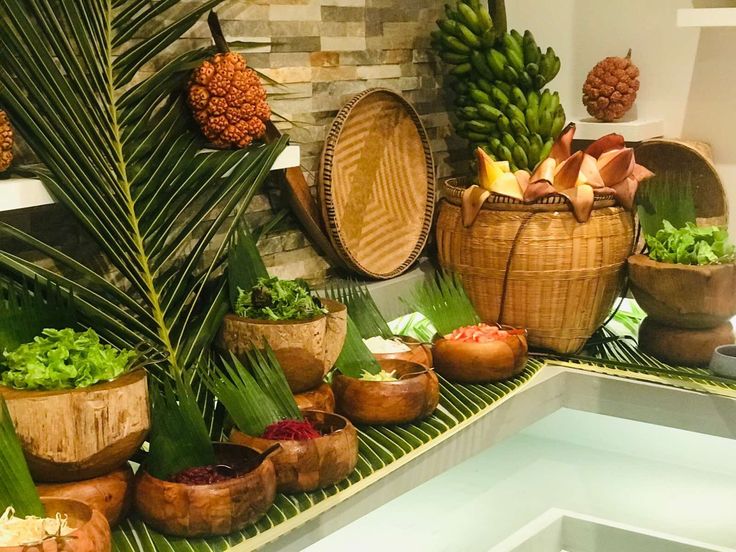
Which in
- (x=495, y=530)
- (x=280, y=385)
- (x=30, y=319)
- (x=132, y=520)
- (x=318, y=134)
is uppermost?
(x=318, y=134)

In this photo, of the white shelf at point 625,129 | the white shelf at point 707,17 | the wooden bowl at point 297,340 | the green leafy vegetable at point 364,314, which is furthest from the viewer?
the white shelf at point 625,129

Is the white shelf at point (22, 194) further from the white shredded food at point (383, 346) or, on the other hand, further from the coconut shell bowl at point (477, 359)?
the coconut shell bowl at point (477, 359)

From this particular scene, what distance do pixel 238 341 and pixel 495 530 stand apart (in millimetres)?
→ 596

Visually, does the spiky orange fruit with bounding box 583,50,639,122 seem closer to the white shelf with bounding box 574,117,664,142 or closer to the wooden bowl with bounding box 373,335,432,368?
the white shelf with bounding box 574,117,664,142

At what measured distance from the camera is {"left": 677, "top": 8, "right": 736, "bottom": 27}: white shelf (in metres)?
2.42

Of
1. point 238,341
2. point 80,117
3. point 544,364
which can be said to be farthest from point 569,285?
point 80,117

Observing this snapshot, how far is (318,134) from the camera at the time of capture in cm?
230

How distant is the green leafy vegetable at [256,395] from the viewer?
1.63m

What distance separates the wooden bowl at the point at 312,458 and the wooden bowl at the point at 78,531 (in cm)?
31

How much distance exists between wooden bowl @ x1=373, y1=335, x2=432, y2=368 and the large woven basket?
25 cm

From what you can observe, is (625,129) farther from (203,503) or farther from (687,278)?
(203,503)

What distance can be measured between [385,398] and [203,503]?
50 cm

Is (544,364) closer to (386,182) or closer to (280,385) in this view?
(386,182)

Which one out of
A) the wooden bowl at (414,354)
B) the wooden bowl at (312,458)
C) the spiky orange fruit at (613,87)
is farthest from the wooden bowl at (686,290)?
the wooden bowl at (312,458)
